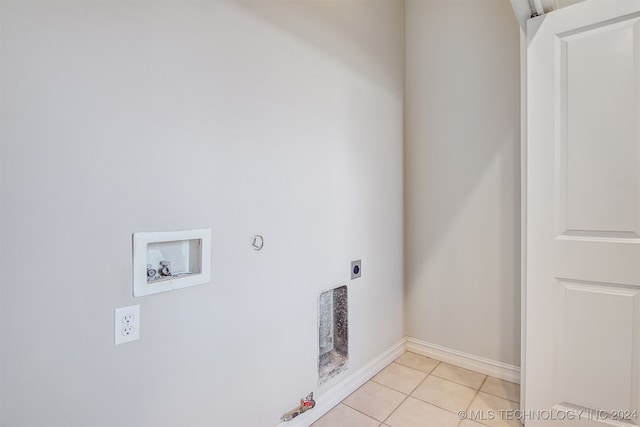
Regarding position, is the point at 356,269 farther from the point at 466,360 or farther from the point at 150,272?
the point at 150,272

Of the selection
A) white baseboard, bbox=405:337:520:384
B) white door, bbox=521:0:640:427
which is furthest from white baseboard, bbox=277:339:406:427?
white door, bbox=521:0:640:427

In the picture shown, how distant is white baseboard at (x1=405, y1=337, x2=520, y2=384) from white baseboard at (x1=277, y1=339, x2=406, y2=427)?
0.16 m

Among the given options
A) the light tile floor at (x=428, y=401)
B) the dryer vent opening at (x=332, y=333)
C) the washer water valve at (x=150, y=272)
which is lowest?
the light tile floor at (x=428, y=401)

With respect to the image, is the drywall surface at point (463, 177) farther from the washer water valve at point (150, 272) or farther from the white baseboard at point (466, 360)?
the washer water valve at point (150, 272)

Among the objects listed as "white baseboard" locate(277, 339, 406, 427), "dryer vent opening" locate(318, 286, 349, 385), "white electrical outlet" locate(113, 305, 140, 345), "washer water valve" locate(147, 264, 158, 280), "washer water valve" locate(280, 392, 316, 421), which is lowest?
"white baseboard" locate(277, 339, 406, 427)

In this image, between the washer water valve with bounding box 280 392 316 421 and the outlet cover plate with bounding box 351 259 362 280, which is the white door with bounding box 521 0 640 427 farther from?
the washer water valve with bounding box 280 392 316 421

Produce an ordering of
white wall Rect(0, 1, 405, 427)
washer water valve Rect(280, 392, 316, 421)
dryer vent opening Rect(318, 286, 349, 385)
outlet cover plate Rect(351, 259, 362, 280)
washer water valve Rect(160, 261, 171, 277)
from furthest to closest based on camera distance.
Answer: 1. outlet cover plate Rect(351, 259, 362, 280)
2. dryer vent opening Rect(318, 286, 349, 385)
3. washer water valve Rect(280, 392, 316, 421)
4. washer water valve Rect(160, 261, 171, 277)
5. white wall Rect(0, 1, 405, 427)

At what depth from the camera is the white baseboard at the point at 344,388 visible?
5.75 feet

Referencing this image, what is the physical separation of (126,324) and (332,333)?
120 cm

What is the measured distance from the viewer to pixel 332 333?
199 centimetres

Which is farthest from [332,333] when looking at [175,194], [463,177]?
[463,177]

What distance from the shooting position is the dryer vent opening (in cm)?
190

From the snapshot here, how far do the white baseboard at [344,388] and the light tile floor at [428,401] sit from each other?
29 mm

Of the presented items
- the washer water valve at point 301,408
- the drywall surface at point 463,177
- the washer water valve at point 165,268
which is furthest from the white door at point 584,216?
the washer water valve at point 165,268
